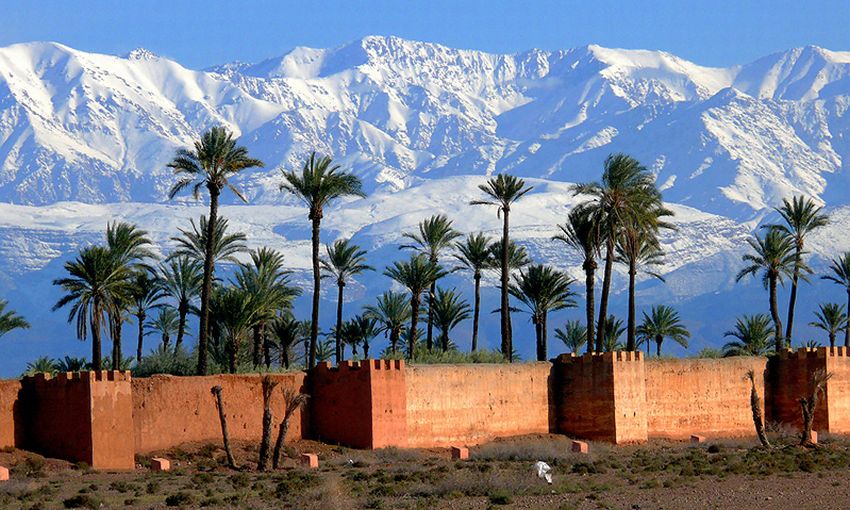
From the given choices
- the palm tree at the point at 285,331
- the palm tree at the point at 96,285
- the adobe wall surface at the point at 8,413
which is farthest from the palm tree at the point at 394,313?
the adobe wall surface at the point at 8,413

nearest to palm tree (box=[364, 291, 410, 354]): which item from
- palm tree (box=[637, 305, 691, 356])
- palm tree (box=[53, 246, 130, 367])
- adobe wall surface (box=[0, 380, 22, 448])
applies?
palm tree (box=[637, 305, 691, 356])

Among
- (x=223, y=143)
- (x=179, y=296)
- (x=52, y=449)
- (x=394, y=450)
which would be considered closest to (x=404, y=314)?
(x=179, y=296)

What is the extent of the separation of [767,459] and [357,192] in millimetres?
20279

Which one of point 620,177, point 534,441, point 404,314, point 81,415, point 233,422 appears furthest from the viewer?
point 404,314

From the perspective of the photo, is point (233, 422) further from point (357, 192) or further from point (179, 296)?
point (179, 296)

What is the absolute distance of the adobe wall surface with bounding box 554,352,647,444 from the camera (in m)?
50.2

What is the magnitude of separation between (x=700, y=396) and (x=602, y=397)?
429 cm

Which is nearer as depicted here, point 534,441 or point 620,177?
point 534,441

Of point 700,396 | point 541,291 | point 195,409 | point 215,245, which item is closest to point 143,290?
point 215,245

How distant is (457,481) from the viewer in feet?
119

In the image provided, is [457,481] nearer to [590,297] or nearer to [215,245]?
[590,297]

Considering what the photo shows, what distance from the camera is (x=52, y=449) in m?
41.5

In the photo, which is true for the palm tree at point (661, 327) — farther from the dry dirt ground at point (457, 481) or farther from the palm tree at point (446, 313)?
the dry dirt ground at point (457, 481)

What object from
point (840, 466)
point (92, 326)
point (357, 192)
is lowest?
point (840, 466)
